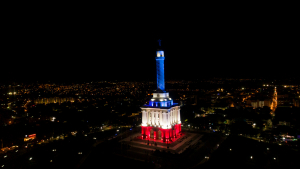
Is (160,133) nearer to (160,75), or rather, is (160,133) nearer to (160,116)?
(160,116)

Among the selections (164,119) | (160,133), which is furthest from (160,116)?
(160,133)

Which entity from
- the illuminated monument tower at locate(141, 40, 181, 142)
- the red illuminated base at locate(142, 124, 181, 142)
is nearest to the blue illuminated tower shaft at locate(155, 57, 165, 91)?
Result: the illuminated monument tower at locate(141, 40, 181, 142)

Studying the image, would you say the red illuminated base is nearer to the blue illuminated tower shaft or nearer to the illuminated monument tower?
the illuminated monument tower

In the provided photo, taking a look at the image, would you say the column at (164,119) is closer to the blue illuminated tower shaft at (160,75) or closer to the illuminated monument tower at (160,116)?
the illuminated monument tower at (160,116)

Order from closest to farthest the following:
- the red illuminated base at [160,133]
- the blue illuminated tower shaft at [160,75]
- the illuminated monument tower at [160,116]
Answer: the red illuminated base at [160,133] → the illuminated monument tower at [160,116] → the blue illuminated tower shaft at [160,75]

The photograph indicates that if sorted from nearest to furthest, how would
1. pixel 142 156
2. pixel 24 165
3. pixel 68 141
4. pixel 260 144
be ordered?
pixel 24 165
pixel 142 156
pixel 260 144
pixel 68 141

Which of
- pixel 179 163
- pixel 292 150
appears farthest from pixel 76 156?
pixel 292 150

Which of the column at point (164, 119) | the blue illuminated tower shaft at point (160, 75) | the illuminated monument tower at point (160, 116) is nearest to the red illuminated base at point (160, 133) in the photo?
the illuminated monument tower at point (160, 116)

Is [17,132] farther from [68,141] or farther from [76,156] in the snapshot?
[76,156]
